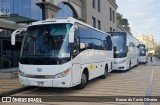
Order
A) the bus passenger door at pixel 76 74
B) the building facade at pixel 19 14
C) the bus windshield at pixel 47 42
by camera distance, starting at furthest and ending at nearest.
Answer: the building facade at pixel 19 14
the bus passenger door at pixel 76 74
the bus windshield at pixel 47 42

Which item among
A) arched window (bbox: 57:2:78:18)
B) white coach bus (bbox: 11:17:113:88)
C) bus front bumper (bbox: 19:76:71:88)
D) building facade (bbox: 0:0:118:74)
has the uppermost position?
arched window (bbox: 57:2:78:18)

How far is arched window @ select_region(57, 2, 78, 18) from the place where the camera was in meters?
29.5

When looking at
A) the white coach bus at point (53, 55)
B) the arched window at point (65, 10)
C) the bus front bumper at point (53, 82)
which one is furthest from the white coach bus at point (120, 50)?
the bus front bumper at point (53, 82)

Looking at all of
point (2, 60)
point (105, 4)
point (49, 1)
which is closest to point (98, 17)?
point (105, 4)

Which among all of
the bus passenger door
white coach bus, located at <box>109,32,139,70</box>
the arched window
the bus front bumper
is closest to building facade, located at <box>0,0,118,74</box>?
the arched window

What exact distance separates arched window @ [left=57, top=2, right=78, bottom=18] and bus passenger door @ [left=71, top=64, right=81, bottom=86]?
58.4ft

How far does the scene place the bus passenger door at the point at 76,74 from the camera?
11.3 meters

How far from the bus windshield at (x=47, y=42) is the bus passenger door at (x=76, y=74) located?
30.4 inches

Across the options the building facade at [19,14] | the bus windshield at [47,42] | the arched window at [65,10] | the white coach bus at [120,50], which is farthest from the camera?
the arched window at [65,10]

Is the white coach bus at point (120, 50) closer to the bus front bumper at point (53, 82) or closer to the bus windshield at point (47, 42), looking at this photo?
the bus windshield at point (47, 42)

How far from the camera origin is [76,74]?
11.6m

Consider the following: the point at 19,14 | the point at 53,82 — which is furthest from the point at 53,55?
the point at 19,14

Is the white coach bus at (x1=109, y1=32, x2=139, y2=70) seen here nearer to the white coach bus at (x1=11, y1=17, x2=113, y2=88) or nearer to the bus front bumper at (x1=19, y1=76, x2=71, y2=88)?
the white coach bus at (x1=11, y1=17, x2=113, y2=88)

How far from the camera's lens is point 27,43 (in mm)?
11445
